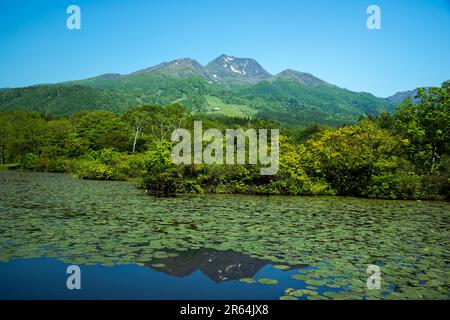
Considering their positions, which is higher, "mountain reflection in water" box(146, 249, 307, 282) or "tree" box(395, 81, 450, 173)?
"tree" box(395, 81, 450, 173)

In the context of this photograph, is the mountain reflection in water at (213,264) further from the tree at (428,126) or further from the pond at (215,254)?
the tree at (428,126)

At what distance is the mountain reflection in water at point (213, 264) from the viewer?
6602 millimetres

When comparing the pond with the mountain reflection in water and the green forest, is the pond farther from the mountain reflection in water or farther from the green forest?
the green forest

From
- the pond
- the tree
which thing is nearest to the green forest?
the tree

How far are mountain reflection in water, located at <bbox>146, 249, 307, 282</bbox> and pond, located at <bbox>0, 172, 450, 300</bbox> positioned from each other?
20 millimetres

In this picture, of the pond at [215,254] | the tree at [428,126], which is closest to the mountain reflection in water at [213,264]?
the pond at [215,254]

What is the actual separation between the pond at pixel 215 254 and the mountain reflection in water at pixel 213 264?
20 millimetres

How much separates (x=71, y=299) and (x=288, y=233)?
630cm

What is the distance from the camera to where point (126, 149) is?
50.2 m

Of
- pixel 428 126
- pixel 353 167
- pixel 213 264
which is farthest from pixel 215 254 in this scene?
pixel 428 126

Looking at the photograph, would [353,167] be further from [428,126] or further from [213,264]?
[213,264]

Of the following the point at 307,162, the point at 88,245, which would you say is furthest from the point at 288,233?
the point at 307,162

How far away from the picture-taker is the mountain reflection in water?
6.60 m
